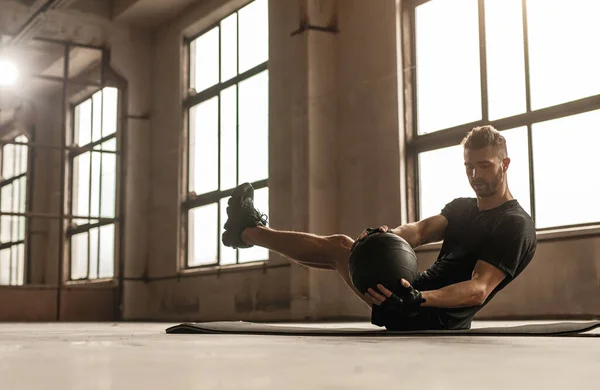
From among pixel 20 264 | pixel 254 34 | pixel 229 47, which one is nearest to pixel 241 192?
pixel 254 34

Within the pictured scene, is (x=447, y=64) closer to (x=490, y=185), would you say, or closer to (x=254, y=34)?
(x=254, y=34)

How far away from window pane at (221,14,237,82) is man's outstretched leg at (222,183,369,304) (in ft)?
18.7

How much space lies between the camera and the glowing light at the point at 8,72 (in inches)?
452

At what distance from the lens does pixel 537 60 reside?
6410 mm

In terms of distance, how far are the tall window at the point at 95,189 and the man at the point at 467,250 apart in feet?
27.1

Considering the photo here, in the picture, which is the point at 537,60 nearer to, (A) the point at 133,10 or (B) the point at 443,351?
(B) the point at 443,351

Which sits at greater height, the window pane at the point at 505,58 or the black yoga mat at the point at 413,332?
the window pane at the point at 505,58

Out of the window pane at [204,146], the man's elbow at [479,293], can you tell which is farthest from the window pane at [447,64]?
the man's elbow at [479,293]

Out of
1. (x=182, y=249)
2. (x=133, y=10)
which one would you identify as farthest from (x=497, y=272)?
(x=133, y=10)

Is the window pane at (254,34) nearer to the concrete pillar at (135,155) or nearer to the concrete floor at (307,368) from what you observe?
the concrete pillar at (135,155)

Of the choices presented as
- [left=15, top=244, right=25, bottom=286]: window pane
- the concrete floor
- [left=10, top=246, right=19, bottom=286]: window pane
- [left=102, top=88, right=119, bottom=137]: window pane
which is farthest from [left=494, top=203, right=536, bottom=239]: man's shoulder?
[left=10, top=246, right=19, bottom=286]: window pane

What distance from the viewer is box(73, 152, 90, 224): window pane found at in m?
12.7

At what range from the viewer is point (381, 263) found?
3.36 m

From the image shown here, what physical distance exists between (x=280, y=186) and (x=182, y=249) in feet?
8.15
